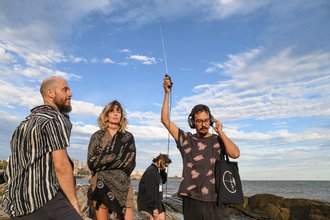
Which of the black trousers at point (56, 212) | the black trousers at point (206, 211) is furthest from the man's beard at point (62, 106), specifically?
the black trousers at point (206, 211)

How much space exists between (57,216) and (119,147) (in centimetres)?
211

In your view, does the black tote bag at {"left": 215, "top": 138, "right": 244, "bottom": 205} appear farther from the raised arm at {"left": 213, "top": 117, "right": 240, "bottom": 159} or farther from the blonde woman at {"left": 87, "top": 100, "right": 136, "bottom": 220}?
the blonde woman at {"left": 87, "top": 100, "right": 136, "bottom": 220}

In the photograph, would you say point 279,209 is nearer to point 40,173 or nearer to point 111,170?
point 111,170

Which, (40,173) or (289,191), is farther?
(289,191)

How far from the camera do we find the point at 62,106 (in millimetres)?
3057

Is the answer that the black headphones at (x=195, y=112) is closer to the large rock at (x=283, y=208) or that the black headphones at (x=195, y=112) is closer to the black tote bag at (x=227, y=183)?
the black tote bag at (x=227, y=183)

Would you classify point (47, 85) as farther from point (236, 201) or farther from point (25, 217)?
point (236, 201)

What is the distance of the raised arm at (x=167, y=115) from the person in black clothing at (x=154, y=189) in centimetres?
285

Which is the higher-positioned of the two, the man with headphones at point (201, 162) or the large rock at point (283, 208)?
the man with headphones at point (201, 162)

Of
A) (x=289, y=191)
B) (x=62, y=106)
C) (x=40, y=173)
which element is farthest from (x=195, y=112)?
(x=289, y=191)

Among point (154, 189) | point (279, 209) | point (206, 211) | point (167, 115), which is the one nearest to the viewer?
point (206, 211)

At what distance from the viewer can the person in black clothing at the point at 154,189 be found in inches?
290

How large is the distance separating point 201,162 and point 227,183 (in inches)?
15.8

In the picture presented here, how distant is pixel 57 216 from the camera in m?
2.64
